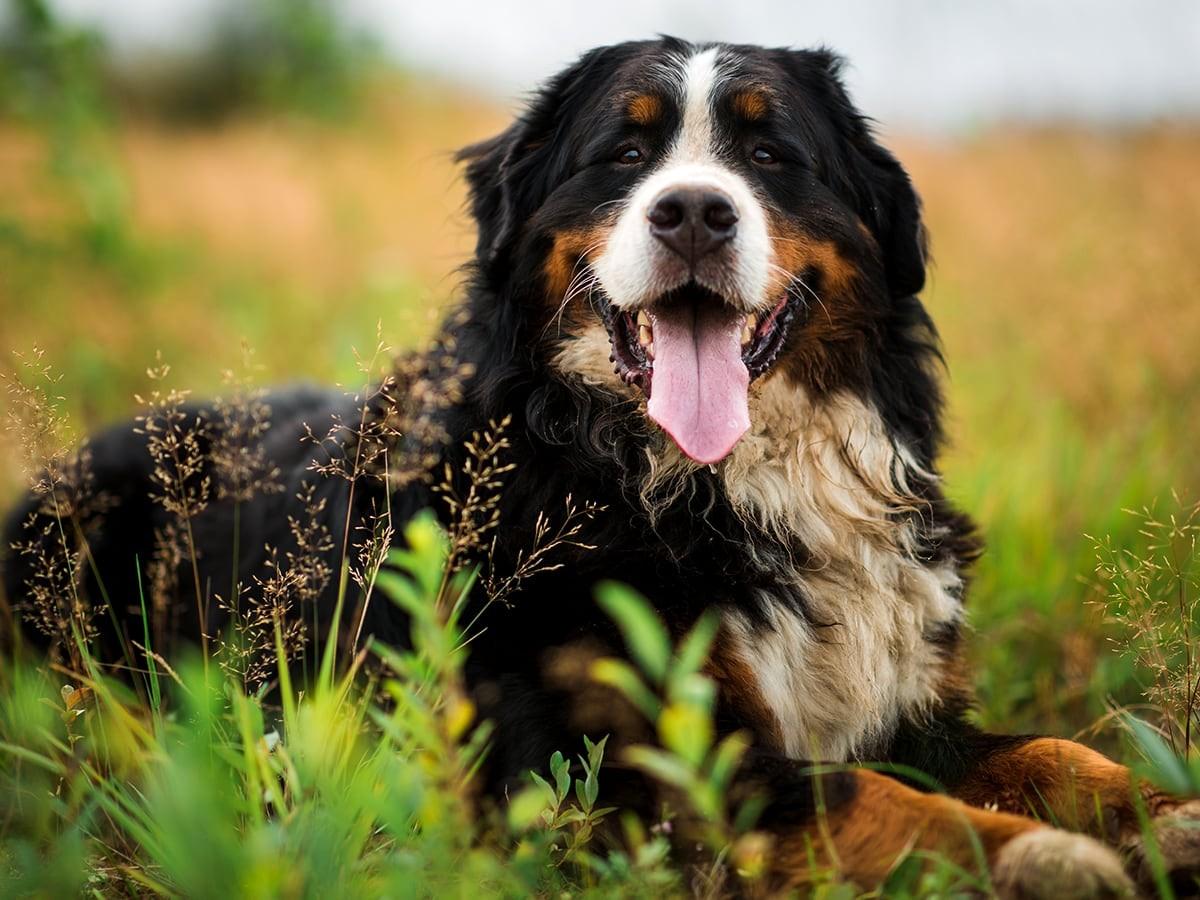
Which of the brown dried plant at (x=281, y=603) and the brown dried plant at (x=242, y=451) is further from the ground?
the brown dried plant at (x=242, y=451)

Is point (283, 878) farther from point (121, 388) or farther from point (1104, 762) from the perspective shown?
point (121, 388)

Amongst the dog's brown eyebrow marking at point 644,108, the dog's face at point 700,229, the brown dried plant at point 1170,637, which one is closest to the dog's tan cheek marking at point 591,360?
the dog's face at point 700,229

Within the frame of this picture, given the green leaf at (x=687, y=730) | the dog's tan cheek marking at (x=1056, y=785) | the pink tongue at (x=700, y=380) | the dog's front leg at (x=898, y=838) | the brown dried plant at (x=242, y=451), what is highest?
the pink tongue at (x=700, y=380)

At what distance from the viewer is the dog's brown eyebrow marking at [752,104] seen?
2.75 metres

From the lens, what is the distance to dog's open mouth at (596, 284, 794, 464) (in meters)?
2.54

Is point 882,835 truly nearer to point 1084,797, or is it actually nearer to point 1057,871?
point 1057,871

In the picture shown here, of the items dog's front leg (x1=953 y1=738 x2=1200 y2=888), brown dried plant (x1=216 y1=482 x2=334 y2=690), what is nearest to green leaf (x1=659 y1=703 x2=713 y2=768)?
brown dried plant (x1=216 y1=482 x2=334 y2=690)

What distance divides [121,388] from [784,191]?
4716mm

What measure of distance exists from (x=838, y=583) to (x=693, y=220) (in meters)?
1.01

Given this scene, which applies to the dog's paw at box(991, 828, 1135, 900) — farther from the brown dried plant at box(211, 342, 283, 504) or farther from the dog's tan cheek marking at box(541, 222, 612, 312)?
the brown dried plant at box(211, 342, 283, 504)

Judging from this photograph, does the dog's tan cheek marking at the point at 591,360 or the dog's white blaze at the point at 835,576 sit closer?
the dog's white blaze at the point at 835,576

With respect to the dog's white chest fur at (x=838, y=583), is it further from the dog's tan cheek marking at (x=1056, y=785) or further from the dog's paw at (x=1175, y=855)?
the dog's paw at (x=1175, y=855)

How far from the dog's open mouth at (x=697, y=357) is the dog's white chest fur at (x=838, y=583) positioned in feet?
0.54

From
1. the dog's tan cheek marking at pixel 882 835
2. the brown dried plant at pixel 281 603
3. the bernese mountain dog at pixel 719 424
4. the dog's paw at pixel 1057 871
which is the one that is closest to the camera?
the dog's paw at pixel 1057 871
